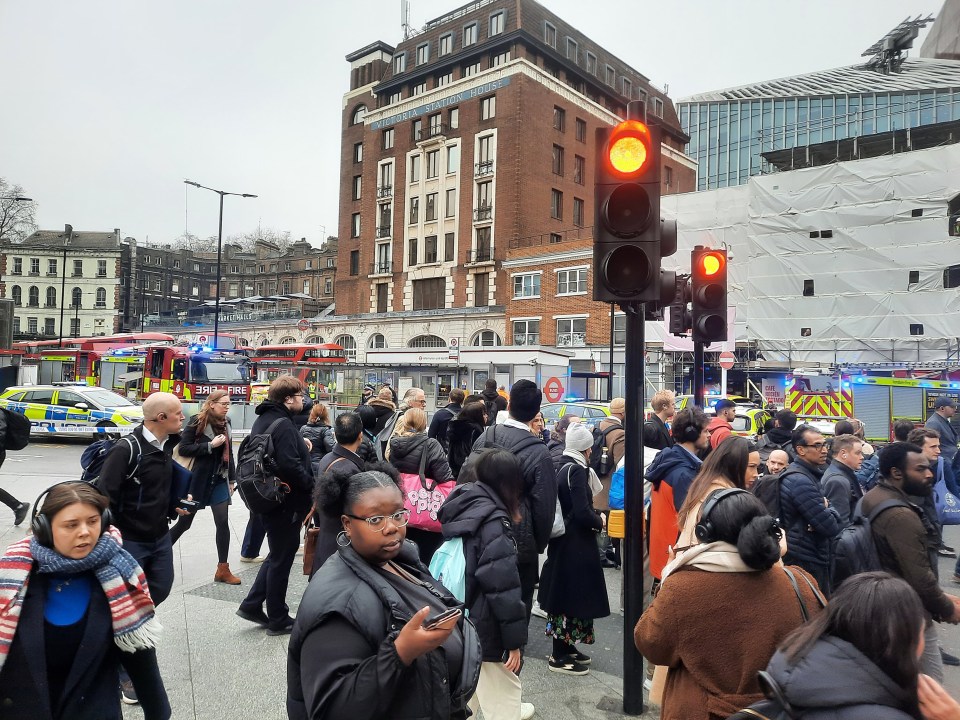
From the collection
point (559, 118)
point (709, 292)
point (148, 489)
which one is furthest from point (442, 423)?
point (559, 118)

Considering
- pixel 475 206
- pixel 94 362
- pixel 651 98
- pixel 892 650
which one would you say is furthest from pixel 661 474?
pixel 651 98

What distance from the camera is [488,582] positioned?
3.48 metres

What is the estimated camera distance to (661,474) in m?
4.90

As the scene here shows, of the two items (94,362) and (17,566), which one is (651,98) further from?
(17,566)

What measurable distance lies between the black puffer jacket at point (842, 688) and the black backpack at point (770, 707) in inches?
0.8

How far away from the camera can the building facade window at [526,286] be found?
41.2 m

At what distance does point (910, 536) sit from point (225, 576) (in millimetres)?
5827

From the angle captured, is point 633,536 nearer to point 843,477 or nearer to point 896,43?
point 843,477

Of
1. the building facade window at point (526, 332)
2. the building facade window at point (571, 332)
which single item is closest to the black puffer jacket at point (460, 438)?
the building facade window at point (571, 332)

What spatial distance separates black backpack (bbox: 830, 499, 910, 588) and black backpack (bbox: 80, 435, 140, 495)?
4327 millimetres

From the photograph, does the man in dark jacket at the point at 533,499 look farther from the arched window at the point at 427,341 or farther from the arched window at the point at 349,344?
the arched window at the point at 349,344

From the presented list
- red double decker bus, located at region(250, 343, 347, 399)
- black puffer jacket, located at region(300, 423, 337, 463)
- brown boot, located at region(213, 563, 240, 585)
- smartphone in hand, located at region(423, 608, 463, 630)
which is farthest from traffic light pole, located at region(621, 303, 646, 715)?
red double decker bus, located at region(250, 343, 347, 399)

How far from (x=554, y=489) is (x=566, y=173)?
150 feet

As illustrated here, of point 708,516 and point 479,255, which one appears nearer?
point 708,516
